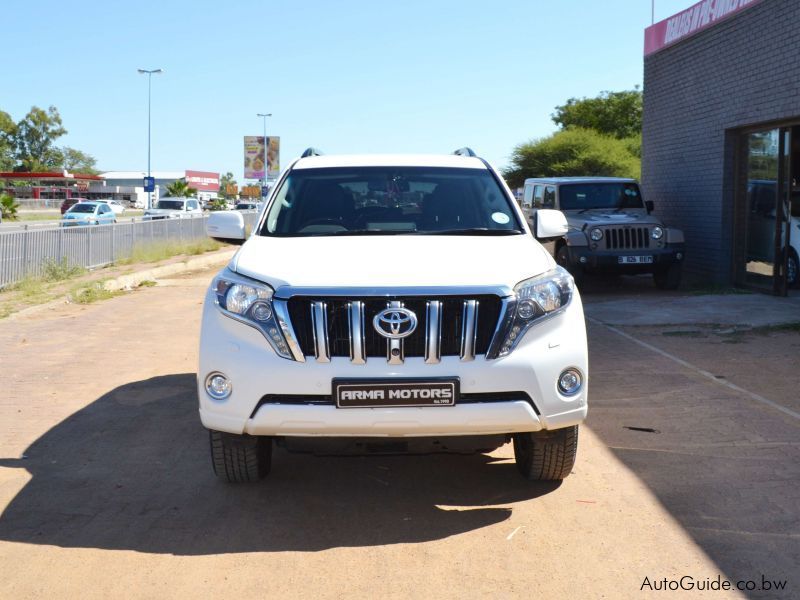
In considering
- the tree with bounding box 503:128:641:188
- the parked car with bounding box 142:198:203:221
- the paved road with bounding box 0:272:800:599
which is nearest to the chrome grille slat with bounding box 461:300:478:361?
the paved road with bounding box 0:272:800:599

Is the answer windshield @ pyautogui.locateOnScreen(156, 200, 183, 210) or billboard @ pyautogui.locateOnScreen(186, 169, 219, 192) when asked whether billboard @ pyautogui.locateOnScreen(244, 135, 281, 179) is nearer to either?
windshield @ pyautogui.locateOnScreen(156, 200, 183, 210)

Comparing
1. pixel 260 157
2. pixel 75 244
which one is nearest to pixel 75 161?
pixel 260 157

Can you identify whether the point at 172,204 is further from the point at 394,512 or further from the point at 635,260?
the point at 394,512

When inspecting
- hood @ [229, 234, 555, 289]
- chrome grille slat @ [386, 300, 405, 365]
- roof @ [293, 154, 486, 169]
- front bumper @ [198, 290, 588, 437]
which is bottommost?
front bumper @ [198, 290, 588, 437]

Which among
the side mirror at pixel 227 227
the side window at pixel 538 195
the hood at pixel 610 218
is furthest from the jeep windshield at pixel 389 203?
the side window at pixel 538 195

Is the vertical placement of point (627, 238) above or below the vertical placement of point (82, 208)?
below

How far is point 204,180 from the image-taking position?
14175 cm

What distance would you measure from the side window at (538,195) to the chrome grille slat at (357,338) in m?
13.0

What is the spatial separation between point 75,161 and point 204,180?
70.4ft

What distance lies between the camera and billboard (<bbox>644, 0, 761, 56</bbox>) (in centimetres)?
1517

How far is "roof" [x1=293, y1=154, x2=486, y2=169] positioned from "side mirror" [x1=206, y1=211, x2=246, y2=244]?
0.59 meters

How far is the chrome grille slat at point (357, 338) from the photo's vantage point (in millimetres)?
4426

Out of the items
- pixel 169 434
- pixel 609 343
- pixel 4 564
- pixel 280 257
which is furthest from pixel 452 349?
pixel 609 343

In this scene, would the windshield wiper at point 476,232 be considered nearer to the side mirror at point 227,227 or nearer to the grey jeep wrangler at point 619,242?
the side mirror at point 227,227
